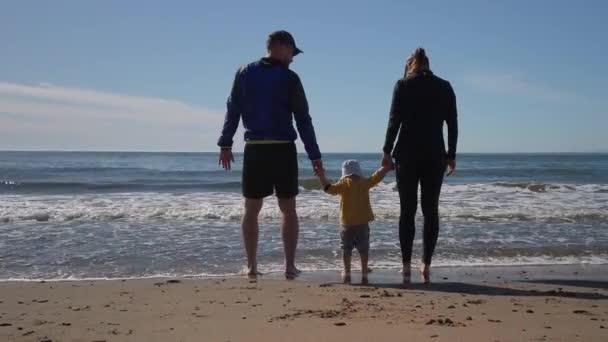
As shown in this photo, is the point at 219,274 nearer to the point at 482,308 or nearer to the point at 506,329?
the point at 482,308

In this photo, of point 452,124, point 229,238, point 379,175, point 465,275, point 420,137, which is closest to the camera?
point 420,137

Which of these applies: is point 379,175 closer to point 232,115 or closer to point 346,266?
point 346,266

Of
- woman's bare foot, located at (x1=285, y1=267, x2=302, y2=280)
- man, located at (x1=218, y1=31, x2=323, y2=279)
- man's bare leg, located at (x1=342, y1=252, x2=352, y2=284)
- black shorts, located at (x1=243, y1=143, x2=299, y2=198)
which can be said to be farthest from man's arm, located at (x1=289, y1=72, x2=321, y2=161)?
woman's bare foot, located at (x1=285, y1=267, x2=302, y2=280)

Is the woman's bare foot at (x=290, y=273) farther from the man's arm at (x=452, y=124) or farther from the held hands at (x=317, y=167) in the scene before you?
the man's arm at (x=452, y=124)

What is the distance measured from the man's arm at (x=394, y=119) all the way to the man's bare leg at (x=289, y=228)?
80 cm

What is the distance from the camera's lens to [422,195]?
4.30 meters

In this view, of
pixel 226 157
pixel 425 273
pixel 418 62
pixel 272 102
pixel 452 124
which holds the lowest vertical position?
pixel 425 273

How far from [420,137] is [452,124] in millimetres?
298

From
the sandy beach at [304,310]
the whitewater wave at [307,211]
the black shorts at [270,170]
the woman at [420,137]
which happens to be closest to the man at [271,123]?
the black shorts at [270,170]

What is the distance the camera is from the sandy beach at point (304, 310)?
268cm

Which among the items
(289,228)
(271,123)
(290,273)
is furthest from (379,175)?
(290,273)

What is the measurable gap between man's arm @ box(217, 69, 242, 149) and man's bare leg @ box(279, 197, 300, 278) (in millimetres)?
589

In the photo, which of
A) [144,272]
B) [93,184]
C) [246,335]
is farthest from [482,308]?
[93,184]

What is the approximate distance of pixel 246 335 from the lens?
266 centimetres
